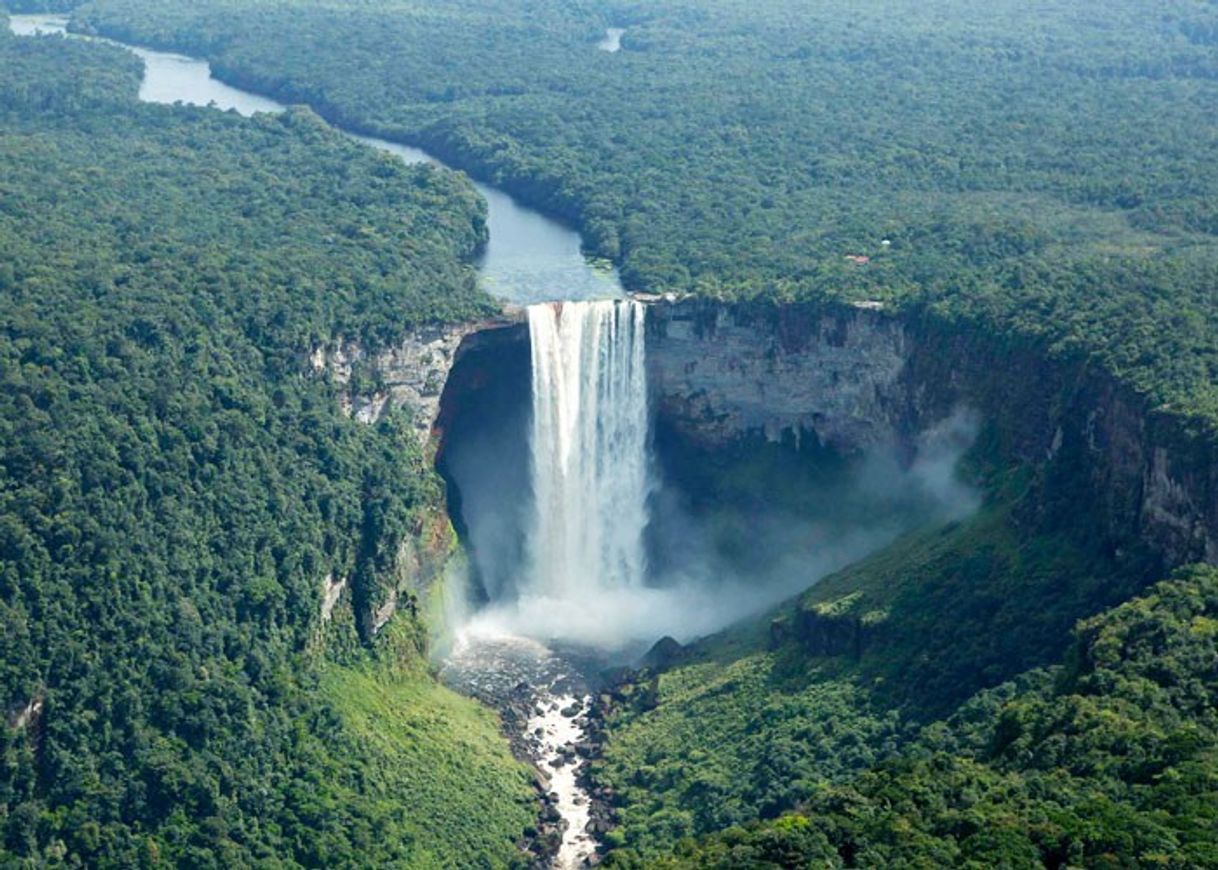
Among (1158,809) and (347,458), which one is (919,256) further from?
(1158,809)

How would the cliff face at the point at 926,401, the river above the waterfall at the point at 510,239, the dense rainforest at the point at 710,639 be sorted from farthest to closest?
the river above the waterfall at the point at 510,239 < the cliff face at the point at 926,401 < the dense rainforest at the point at 710,639

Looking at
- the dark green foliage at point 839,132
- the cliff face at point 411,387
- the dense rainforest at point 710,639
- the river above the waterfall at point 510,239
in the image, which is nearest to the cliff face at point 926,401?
the dense rainforest at point 710,639

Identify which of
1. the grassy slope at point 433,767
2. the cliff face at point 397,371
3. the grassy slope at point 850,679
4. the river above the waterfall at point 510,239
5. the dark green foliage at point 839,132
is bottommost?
the grassy slope at point 433,767

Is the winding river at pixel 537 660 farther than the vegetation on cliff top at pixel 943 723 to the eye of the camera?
Yes

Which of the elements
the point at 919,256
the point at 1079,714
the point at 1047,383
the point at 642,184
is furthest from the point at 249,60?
the point at 1079,714

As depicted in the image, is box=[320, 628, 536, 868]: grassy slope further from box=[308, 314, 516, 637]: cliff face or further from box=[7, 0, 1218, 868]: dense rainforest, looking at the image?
box=[308, 314, 516, 637]: cliff face

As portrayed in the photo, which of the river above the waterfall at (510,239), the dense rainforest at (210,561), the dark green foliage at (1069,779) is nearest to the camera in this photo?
the dark green foliage at (1069,779)

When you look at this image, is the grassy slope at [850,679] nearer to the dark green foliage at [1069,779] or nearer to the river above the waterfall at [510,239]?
the dark green foliage at [1069,779]
